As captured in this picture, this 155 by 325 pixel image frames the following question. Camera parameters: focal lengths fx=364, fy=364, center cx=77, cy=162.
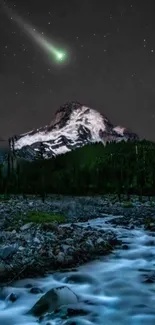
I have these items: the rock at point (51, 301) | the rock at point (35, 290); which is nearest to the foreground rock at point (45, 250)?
the rock at point (35, 290)

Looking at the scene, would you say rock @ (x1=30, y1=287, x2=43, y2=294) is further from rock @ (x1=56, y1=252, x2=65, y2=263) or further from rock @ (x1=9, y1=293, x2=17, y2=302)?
rock @ (x1=56, y1=252, x2=65, y2=263)

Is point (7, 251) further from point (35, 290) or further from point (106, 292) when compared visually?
point (106, 292)

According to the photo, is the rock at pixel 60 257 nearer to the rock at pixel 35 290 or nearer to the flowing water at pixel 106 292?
the flowing water at pixel 106 292

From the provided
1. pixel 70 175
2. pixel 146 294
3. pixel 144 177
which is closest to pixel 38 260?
pixel 146 294

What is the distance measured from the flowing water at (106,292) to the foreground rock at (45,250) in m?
0.47

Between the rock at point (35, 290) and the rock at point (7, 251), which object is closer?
the rock at point (35, 290)

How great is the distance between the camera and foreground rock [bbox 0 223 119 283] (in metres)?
10.7

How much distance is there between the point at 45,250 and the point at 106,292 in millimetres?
2942

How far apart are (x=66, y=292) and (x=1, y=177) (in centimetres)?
10467

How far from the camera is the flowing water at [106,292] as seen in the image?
24.9 feet

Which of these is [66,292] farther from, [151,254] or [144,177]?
[144,177]

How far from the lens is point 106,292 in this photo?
9938 millimetres

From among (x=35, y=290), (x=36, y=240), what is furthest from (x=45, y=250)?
(x=35, y=290)

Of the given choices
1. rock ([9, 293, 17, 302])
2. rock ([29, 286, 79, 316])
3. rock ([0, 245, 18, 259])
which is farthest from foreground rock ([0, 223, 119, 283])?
rock ([29, 286, 79, 316])
